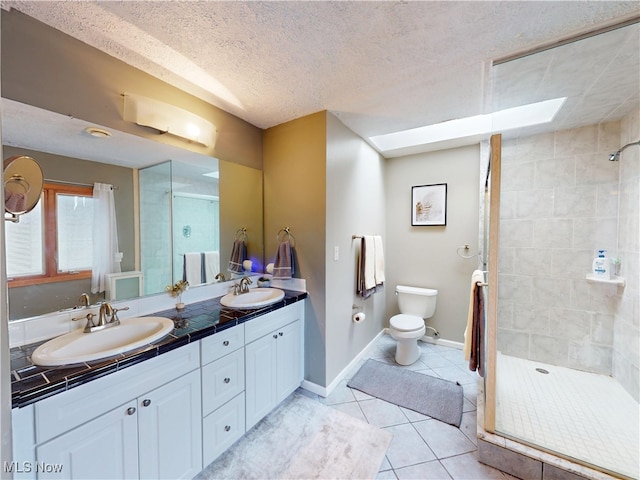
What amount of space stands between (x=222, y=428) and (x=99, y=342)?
82 centimetres

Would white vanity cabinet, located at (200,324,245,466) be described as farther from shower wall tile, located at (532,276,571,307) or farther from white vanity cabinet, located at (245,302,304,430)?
shower wall tile, located at (532,276,571,307)

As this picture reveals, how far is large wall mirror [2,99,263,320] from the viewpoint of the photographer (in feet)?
3.87

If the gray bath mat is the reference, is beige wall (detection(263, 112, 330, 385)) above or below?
above

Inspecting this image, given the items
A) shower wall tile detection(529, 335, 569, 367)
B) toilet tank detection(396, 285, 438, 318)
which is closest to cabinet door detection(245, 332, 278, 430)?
toilet tank detection(396, 285, 438, 318)

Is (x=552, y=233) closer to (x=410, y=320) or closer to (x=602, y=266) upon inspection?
(x=602, y=266)

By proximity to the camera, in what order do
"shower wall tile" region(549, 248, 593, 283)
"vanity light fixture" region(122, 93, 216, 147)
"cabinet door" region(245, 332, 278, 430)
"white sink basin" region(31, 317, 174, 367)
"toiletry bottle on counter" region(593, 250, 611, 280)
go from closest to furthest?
"white sink basin" region(31, 317, 174, 367) → "vanity light fixture" region(122, 93, 216, 147) → "cabinet door" region(245, 332, 278, 430) → "toiletry bottle on counter" region(593, 250, 611, 280) → "shower wall tile" region(549, 248, 593, 283)

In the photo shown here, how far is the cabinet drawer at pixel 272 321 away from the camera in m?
1.66

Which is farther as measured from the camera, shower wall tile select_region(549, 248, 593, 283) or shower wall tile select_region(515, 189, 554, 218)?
shower wall tile select_region(515, 189, 554, 218)

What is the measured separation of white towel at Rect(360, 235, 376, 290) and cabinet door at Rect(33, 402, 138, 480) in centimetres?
191

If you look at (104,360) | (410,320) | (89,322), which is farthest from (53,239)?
(410,320)

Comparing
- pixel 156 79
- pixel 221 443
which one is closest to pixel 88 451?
pixel 221 443

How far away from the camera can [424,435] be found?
171 cm

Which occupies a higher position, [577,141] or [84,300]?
[577,141]

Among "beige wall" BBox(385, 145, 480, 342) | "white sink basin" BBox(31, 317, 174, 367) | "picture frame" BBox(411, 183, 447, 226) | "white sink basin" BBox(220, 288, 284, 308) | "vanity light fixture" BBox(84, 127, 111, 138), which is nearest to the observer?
"white sink basin" BBox(31, 317, 174, 367)
